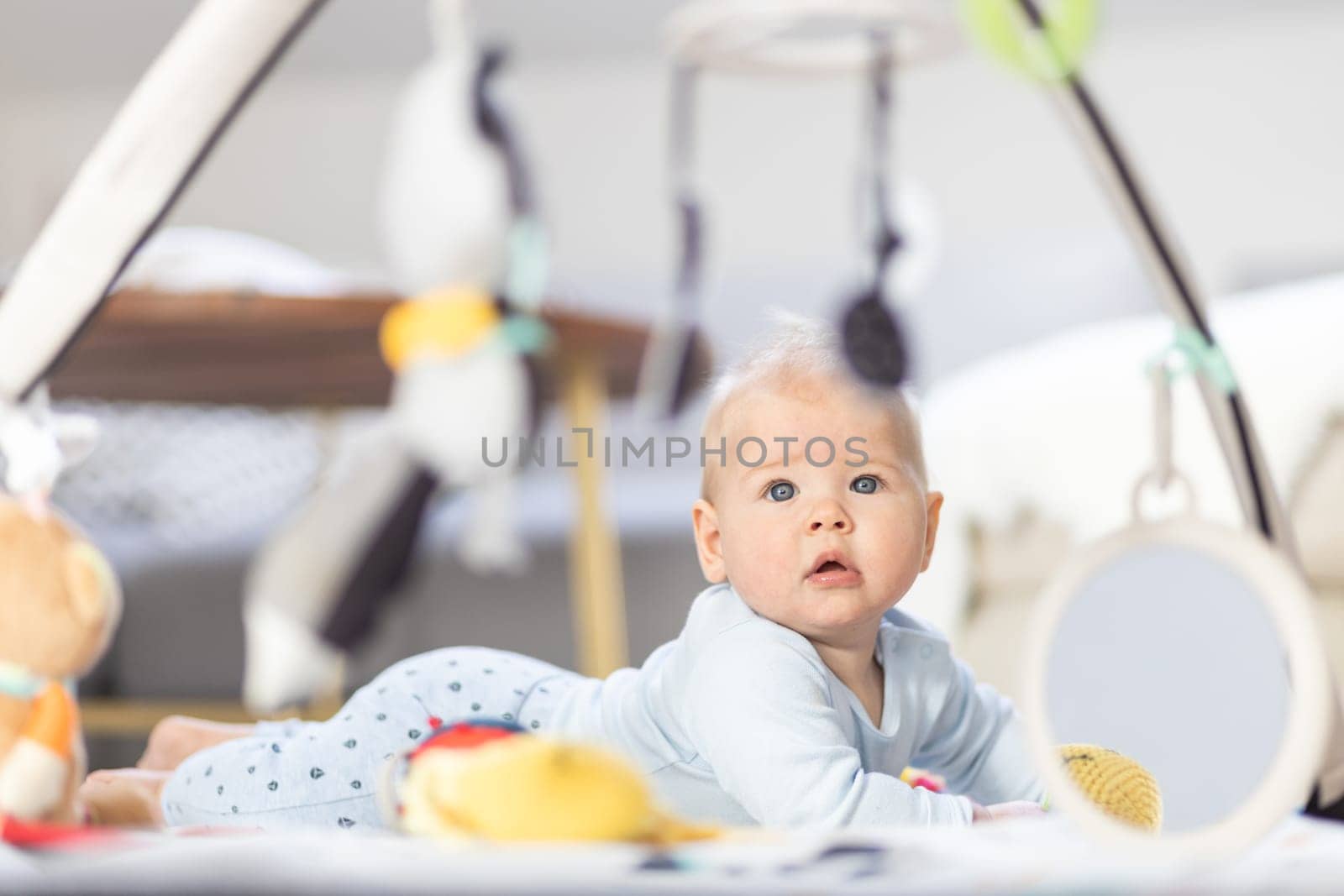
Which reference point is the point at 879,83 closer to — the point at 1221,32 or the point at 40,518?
the point at 40,518

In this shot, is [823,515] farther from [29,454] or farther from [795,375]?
[29,454]

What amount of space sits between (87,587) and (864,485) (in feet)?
0.80

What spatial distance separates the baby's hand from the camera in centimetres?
42

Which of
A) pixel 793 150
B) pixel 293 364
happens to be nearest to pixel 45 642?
pixel 293 364

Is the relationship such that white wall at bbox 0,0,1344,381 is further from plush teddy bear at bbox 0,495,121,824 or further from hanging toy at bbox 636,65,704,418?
plush teddy bear at bbox 0,495,121,824

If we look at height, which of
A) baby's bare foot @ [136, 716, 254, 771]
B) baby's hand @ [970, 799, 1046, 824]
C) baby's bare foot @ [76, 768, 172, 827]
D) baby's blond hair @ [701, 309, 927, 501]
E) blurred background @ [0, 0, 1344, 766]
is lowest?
baby's hand @ [970, 799, 1046, 824]

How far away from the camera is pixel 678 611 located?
500 mm

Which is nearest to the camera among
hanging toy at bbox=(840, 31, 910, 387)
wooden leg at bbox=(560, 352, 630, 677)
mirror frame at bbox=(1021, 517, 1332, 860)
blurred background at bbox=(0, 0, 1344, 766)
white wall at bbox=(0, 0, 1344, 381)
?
mirror frame at bbox=(1021, 517, 1332, 860)

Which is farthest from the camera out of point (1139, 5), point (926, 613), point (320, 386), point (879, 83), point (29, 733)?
point (1139, 5)

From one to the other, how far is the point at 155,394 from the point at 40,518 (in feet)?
2.46

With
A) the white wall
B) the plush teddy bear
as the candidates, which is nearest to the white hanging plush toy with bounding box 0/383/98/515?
the plush teddy bear

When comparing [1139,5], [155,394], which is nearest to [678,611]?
[155,394]

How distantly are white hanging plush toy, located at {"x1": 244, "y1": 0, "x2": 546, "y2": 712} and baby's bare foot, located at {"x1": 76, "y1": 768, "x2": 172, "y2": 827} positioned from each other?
0.08 m

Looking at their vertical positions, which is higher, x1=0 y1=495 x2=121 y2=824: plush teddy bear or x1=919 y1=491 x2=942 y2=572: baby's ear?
→ x1=919 y1=491 x2=942 y2=572: baby's ear
